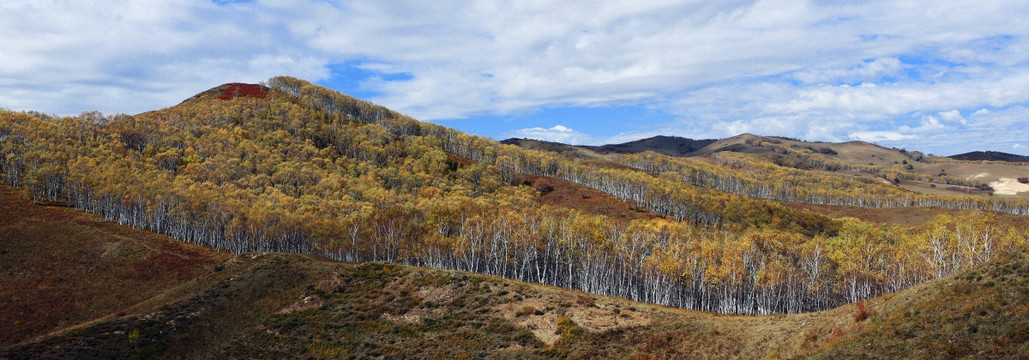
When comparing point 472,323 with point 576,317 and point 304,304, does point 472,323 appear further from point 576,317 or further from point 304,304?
point 304,304

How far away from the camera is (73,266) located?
9338cm

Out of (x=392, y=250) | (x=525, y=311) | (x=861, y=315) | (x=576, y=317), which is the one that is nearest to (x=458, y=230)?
(x=392, y=250)

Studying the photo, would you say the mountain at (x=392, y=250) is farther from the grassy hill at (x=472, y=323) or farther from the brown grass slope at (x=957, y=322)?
the brown grass slope at (x=957, y=322)

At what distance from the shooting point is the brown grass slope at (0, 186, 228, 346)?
251 ft

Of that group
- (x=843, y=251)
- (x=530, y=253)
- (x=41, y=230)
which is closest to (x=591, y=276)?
(x=530, y=253)

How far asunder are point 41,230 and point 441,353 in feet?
364

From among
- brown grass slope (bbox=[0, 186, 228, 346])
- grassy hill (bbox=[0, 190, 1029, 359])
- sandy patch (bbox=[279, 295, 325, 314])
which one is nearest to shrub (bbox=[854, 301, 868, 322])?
grassy hill (bbox=[0, 190, 1029, 359])

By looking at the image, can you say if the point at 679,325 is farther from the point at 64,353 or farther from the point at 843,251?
the point at 843,251

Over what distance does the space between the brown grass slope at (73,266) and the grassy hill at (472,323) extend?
1251 mm

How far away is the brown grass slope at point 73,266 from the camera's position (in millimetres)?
76625

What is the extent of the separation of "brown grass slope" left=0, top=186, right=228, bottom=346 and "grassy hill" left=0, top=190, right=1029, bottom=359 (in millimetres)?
1251

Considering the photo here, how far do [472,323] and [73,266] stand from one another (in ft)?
291

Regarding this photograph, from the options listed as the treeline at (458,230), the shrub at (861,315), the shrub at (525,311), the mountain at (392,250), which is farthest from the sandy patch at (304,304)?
the shrub at (861,315)

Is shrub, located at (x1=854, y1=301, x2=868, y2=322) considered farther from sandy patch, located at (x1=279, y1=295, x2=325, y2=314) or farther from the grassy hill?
sandy patch, located at (x1=279, y1=295, x2=325, y2=314)
